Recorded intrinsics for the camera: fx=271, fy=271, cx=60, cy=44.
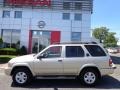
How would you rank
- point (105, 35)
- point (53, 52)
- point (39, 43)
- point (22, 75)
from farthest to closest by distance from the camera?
1. point (105, 35)
2. point (39, 43)
3. point (53, 52)
4. point (22, 75)

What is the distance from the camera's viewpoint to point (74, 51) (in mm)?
11914

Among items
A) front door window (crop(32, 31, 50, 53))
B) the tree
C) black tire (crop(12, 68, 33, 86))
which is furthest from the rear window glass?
the tree

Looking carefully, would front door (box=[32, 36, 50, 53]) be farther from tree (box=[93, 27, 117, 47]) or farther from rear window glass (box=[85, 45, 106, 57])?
tree (box=[93, 27, 117, 47])

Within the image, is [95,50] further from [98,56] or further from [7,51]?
[7,51]

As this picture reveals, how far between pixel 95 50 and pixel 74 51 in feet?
3.03

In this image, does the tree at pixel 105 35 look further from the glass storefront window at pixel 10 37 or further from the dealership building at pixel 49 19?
the glass storefront window at pixel 10 37

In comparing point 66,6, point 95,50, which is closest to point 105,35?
point 66,6

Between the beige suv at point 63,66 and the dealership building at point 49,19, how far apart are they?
23.8 metres

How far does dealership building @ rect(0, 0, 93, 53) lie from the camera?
117ft

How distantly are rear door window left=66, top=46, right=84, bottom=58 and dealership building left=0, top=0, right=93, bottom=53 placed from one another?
77.7ft

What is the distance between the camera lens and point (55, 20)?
35.6 m

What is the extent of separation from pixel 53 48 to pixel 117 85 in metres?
3.32

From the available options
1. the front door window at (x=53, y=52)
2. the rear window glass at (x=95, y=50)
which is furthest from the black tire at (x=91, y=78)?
the front door window at (x=53, y=52)

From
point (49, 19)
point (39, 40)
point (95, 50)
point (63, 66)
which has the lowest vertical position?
point (63, 66)
